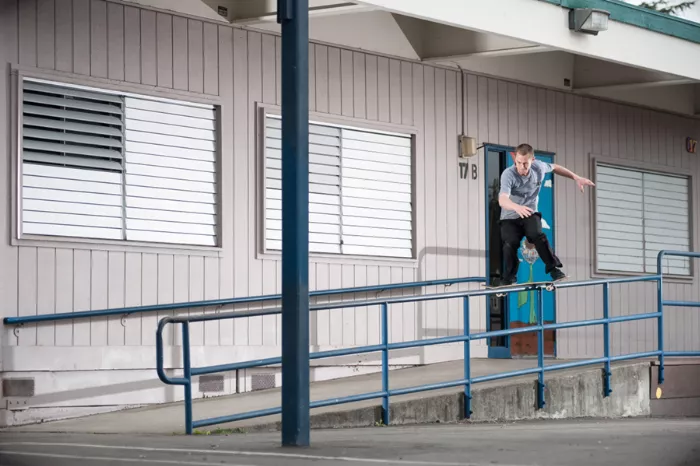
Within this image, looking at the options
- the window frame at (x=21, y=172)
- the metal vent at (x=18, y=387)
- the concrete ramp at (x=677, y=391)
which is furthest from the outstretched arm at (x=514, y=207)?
the metal vent at (x=18, y=387)

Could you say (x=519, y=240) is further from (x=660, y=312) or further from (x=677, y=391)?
(x=677, y=391)

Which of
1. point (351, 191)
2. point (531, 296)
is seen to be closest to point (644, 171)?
point (531, 296)

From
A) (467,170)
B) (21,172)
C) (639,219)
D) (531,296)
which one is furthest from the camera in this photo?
(639,219)

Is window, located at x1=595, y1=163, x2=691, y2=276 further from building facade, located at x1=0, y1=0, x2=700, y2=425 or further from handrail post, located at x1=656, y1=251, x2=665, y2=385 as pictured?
handrail post, located at x1=656, y1=251, x2=665, y2=385

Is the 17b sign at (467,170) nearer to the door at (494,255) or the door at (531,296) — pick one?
the door at (494,255)

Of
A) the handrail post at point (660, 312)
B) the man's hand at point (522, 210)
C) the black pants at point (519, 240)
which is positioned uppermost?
the man's hand at point (522, 210)

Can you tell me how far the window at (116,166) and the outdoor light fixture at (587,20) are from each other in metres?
4.17

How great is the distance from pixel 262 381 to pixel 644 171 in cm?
754

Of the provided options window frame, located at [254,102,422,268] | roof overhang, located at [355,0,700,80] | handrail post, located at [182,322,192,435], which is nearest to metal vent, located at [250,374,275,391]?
window frame, located at [254,102,422,268]

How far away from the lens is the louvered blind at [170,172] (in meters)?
11.9

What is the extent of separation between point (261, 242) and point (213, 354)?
1.31 metres

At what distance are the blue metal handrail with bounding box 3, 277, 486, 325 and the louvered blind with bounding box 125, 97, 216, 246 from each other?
651 millimetres

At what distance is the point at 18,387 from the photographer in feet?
35.7

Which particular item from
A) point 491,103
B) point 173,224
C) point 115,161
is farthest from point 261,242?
point 491,103
